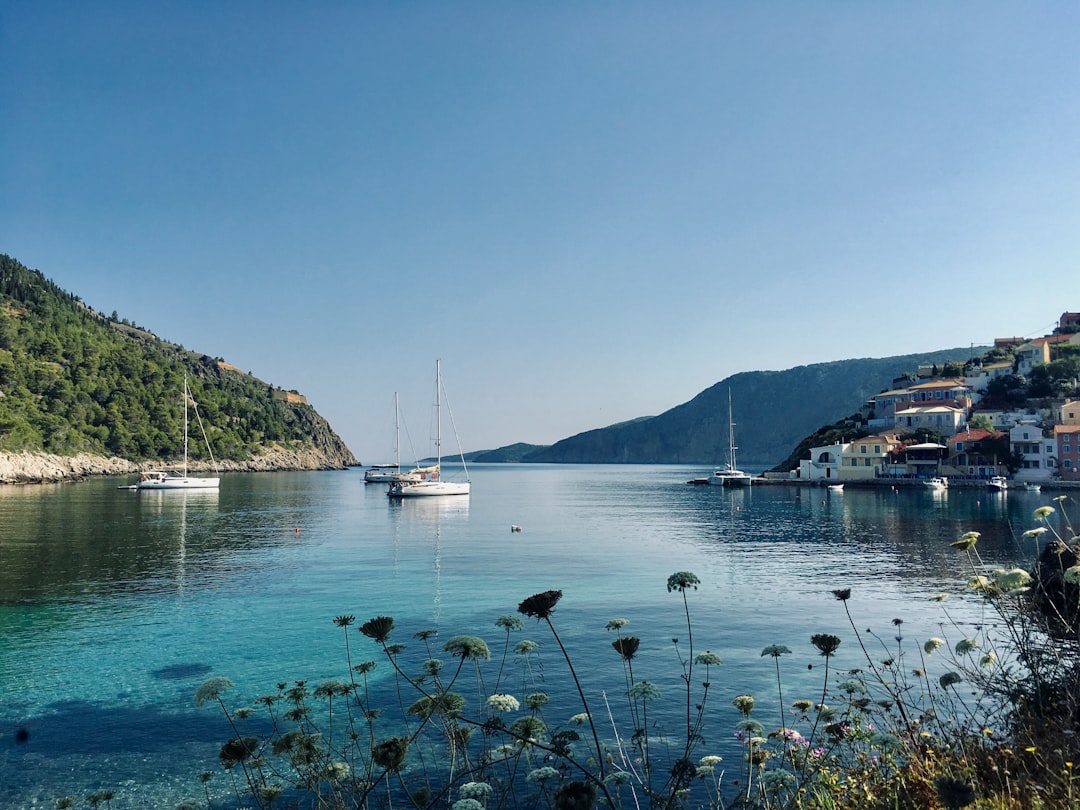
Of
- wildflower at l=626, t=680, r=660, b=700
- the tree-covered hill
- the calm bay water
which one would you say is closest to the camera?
wildflower at l=626, t=680, r=660, b=700

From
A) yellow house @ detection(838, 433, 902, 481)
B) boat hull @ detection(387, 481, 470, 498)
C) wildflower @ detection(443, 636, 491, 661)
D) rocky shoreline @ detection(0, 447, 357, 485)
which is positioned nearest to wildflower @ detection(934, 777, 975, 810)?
wildflower @ detection(443, 636, 491, 661)

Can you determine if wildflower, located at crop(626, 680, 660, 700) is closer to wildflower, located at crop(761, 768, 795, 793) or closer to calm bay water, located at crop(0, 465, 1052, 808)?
wildflower, located at crop(761, 768, 795, 793)

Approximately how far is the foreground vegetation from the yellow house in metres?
91.1

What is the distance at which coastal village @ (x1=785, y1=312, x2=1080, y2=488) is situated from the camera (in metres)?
93.9

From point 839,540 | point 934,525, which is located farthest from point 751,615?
point 934,525

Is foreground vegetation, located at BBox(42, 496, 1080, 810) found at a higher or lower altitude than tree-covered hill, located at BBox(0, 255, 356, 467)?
lower

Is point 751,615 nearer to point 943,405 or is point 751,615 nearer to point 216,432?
point 943,405

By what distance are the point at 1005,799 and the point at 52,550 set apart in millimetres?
48819

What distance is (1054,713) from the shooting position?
26.0ft

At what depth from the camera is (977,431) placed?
10269 centimetres

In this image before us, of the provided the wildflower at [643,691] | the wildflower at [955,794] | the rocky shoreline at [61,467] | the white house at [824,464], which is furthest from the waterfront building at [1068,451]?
the rocky shoreline at [61,467]

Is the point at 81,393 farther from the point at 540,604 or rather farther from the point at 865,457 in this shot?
the point at 540,604

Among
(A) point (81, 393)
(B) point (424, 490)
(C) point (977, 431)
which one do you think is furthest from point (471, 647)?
(A) point (81, 393)

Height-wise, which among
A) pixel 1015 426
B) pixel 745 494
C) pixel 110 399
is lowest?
pixel 745 494
